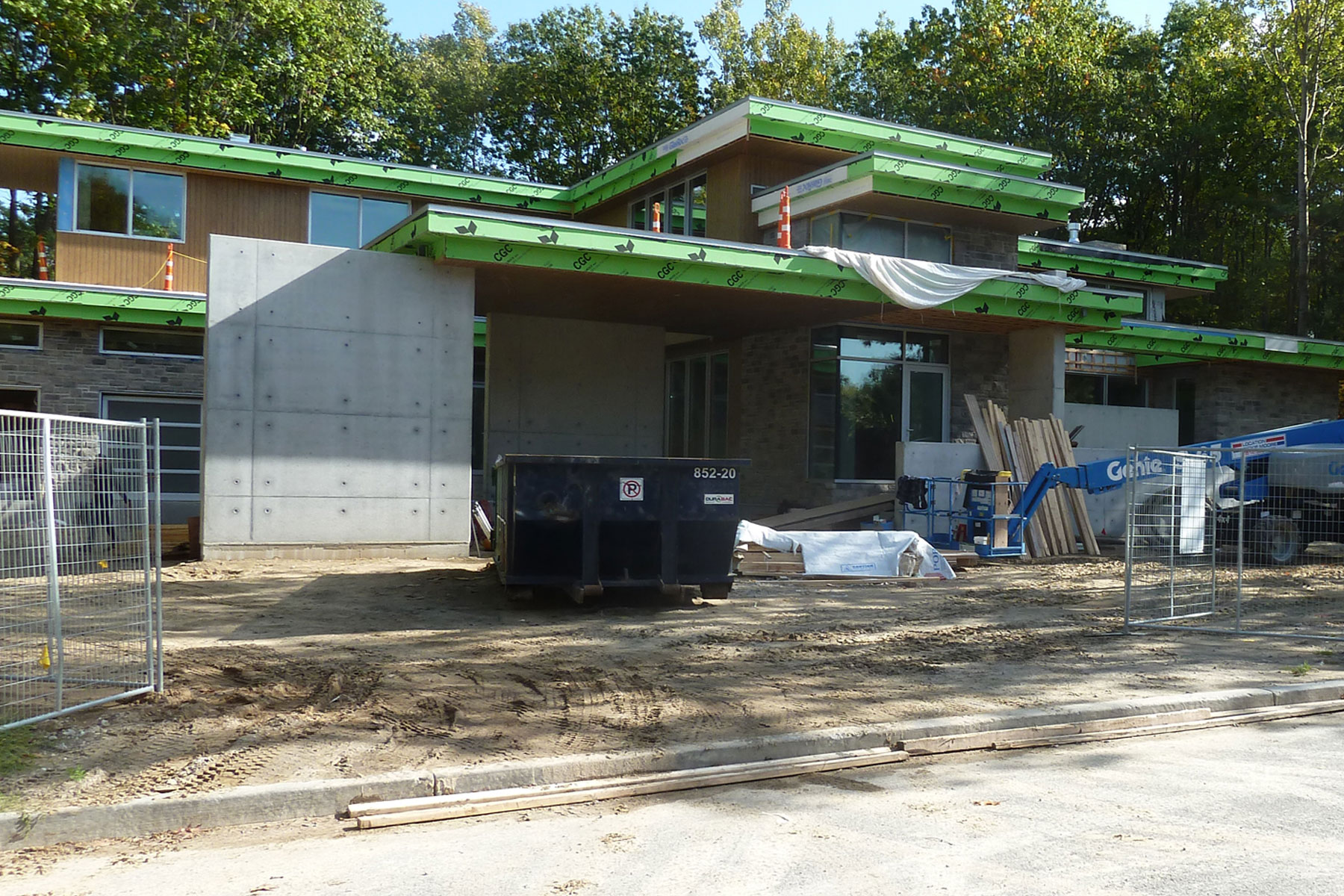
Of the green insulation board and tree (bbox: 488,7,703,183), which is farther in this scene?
tree (bbox: 488,7,703,183)

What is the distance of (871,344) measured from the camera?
827 inches

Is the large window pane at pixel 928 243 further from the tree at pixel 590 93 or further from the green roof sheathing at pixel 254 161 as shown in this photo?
the tree at pixel 590 93

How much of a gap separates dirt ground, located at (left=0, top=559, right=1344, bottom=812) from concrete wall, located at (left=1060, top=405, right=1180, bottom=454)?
12.3m

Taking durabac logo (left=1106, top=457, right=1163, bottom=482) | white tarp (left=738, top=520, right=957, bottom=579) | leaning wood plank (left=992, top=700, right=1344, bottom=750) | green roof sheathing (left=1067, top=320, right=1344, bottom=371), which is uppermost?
green roof sheathing (left=1067, top=320, right=1344, bottom=371)

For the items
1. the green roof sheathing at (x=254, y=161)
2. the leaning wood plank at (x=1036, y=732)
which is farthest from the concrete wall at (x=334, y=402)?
the leaning wood plank at (x=1036, y=732)

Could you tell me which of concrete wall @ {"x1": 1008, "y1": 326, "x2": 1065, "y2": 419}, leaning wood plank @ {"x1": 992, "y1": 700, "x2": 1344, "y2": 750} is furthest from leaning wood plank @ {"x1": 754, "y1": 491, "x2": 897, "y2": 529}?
leaning wood plank @ {"x1": 992, "y1": 700, "x2": 1344, "y2": 750}

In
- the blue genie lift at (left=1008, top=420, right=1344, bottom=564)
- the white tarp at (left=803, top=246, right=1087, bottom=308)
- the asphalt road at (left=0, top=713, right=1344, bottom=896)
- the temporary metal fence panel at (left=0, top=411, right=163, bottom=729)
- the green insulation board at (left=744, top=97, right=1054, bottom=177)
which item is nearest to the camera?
the asphalt road at (left=0, top=713, right=1344, bottom=896)

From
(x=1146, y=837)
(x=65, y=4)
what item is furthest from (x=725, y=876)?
(x=65, y=4)

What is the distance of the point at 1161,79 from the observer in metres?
42.4

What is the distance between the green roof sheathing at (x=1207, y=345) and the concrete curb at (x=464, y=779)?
61.4 feet

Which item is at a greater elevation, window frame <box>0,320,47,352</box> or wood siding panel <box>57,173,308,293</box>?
wood siding panel <box>57,173,308,293</box>

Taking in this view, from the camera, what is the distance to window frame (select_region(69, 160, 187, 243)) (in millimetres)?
22625

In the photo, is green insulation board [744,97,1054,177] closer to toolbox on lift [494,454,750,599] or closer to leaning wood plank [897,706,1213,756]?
toolbox on lift [494,454,750,599]

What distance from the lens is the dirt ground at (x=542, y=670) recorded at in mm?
6086
